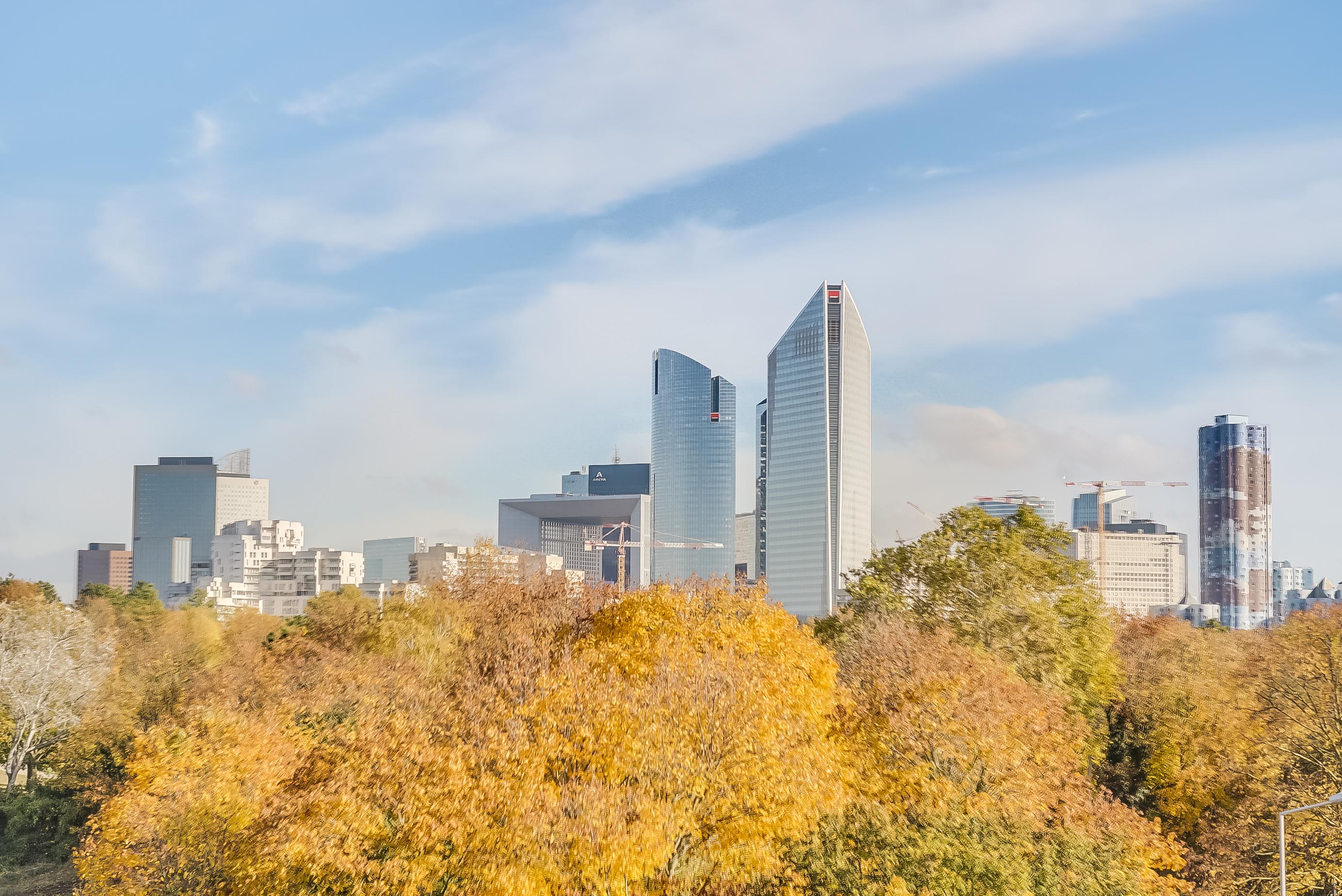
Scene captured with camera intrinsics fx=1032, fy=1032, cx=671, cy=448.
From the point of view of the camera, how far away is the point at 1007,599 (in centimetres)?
3950

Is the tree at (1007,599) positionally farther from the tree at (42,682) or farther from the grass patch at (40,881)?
the tree at (42,682)

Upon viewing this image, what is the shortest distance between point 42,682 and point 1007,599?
4454cm

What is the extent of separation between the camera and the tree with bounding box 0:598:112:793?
4894 centimetres

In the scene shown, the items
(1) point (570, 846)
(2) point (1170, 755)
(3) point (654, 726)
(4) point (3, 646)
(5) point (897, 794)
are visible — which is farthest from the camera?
(4) point (3, 646)

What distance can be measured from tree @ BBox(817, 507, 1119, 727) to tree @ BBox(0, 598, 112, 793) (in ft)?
119

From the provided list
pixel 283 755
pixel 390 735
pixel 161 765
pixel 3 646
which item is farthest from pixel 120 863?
pixel 3 646

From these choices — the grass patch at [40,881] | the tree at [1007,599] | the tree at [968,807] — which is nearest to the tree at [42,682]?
the grass patch at [40,881]

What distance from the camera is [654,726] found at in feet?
76.9

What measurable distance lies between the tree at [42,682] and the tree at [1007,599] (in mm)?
36203

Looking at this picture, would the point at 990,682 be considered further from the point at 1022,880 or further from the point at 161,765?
the point at 161,765

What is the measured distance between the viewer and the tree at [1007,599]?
125 ft

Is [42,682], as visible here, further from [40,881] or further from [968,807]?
[968,807]

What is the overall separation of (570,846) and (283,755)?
12.6m

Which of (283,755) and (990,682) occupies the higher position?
(990,682)
